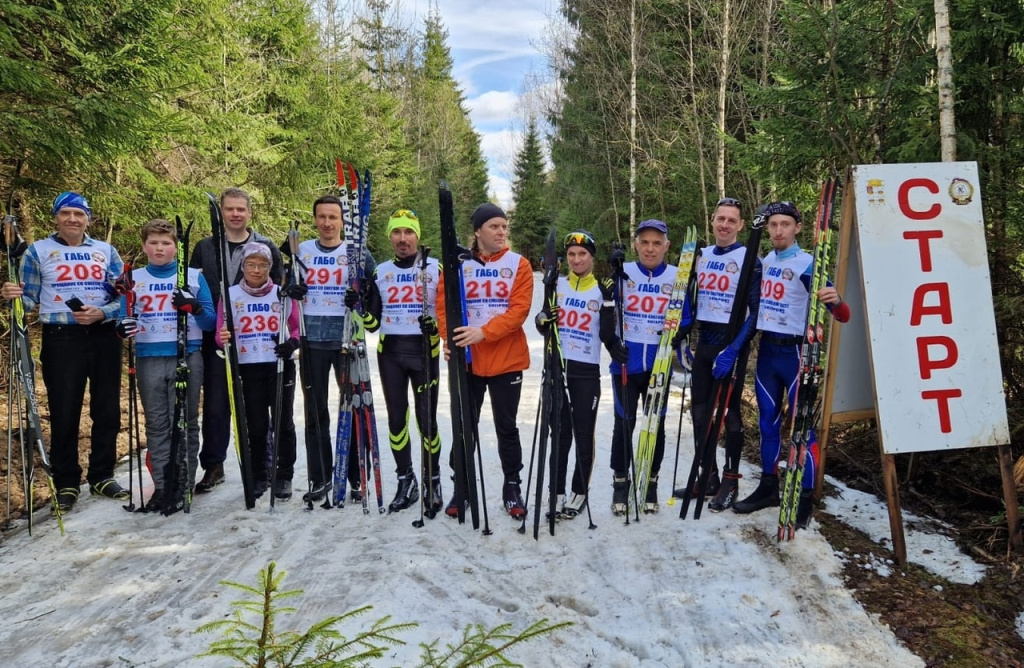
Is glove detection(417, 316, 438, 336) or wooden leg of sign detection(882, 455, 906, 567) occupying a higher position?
glove detection(417, 316, 438, 336)

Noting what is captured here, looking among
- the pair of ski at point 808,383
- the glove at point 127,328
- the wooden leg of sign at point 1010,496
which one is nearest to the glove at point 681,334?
the pair of ski at point 808,383

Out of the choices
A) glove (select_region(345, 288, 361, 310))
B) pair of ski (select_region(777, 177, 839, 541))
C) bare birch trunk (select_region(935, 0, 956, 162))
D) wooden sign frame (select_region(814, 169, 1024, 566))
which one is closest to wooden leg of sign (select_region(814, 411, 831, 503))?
wooden sign frame (select_region(814, 169, 1024, 566))

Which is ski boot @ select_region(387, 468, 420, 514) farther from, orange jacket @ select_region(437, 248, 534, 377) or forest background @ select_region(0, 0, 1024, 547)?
forest background @ select_region(0, 0, 1024, 547)

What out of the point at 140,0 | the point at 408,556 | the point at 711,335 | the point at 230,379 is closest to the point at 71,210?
the point at 230,379

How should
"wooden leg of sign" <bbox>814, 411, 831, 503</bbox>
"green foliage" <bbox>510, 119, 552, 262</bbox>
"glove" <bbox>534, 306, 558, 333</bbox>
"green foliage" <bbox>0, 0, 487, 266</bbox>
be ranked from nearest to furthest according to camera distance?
"glove" <bbox>534, 306, 558, 333</bbox>
"wooden leg of sign" <bbox>814, 411, 831, 503</bbox>
"green foliage" <bbox>0, 0, 487, 266</bbox>
"green foliage" <bbox>510, 119, 552, 262</bbox>

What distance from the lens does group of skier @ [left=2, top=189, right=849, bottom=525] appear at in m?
4.33

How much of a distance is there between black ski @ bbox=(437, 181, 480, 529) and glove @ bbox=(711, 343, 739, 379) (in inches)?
70.3

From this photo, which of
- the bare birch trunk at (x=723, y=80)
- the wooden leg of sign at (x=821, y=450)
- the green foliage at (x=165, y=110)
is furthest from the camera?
the bare birch trunk at (x=723, y=80)

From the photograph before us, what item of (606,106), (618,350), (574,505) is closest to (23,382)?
(574,505)

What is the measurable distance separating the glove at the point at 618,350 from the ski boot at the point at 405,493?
1.88 metres

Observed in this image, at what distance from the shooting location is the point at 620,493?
4.60 m

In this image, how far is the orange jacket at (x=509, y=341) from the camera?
14.2 ft

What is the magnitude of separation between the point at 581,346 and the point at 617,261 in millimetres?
671

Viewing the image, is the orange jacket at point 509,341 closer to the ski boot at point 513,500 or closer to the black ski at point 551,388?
the black ski at point 551,388
